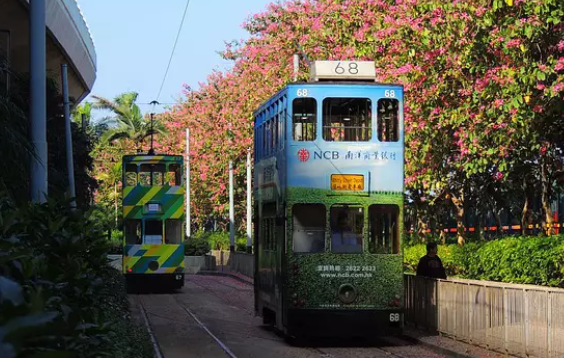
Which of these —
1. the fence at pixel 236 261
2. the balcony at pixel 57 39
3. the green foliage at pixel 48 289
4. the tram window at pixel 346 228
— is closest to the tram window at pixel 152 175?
the balcony at pixel 57 39

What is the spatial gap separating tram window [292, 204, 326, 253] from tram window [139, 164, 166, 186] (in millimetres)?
17977

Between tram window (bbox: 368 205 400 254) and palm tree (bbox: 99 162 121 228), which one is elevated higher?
palm tree (bbox: 99 162 121 228)

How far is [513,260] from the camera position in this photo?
2611cm

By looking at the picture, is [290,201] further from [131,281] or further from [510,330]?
[131,281]

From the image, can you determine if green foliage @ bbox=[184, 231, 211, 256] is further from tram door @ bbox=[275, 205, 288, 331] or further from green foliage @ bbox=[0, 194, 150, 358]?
green foliage @ bbox=[0, 194, 150, 358]

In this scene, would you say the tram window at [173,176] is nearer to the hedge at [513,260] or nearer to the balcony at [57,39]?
the balcony at [57,39]

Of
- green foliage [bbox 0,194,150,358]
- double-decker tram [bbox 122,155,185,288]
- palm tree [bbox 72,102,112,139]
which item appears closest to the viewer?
green foliage [bbox 0,194,150,358]

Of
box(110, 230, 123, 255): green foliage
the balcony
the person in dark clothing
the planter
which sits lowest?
the planter

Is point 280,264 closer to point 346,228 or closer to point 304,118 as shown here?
point 346,228

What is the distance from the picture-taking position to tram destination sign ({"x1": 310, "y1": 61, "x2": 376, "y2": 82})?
19734 mm

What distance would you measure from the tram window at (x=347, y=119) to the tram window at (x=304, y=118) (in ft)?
0.65

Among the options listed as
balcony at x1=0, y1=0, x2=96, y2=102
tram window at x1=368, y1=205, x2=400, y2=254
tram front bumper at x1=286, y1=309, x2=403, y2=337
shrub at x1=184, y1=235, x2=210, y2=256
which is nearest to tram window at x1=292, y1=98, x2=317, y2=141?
tram window at x1=368, y1=205, x2=400, y2=254

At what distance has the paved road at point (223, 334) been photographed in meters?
19.0

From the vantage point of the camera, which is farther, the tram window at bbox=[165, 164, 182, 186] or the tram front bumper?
the tram window at bbox=[165, 164, 182, 186]
